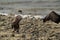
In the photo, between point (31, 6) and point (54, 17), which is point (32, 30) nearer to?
point (54, 17)

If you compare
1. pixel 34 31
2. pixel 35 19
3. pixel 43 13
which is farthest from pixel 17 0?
pixel 34 31

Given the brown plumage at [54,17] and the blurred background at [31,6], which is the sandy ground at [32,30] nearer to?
the brown plumage at [54,17]

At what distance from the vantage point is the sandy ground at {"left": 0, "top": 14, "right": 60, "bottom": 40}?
6.26 meters

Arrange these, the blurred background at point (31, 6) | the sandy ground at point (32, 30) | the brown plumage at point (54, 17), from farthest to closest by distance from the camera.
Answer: the blurred background at point (31, 6) < the brown plumage at point (54, 17) < the sandy ground at point (32, 30)

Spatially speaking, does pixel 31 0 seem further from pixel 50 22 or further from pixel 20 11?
pixel 50 22

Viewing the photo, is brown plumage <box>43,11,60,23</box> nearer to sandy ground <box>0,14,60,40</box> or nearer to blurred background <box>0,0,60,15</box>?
sandy ground <box>0,14,60,40</box>

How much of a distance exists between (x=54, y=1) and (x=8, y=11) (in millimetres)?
1310

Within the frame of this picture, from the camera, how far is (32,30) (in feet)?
21.5

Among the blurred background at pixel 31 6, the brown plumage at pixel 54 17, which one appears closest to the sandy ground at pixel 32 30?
the brown plumage at pixel 54 17

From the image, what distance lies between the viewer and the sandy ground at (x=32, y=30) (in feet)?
20.5

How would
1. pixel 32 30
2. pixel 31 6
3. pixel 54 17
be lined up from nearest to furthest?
pixel 32 30 < pixel 54 17 < pixel 31 6

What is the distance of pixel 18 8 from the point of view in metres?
8.75

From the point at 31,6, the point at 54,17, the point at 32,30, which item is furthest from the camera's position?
the point at 31,6

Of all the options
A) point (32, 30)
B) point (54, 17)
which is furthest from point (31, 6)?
point (32, 30)
